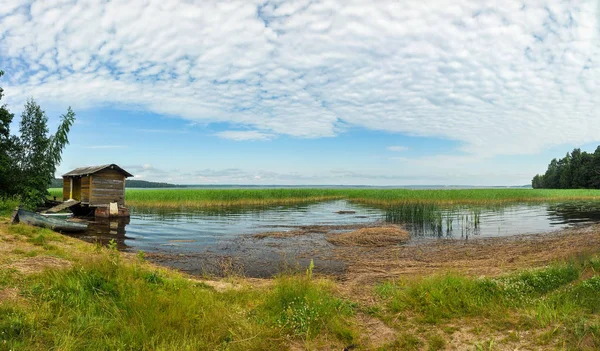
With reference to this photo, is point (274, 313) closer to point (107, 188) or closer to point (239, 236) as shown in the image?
point (239, 236)

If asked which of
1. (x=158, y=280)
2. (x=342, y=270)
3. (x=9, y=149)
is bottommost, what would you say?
(x=342, y=270)

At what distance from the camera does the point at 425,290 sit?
618 centimetres

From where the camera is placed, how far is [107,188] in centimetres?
2541

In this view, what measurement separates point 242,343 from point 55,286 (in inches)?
136

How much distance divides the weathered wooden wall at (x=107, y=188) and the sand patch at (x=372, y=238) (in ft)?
56.5

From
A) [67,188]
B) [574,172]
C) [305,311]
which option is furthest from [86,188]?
[574,172]

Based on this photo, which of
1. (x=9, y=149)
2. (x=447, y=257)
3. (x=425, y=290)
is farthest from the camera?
(x=9, y=149)

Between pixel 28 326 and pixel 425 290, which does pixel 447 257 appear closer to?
pixel 425 290

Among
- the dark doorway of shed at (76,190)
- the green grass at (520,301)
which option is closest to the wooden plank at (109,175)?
the dark doorway of shed at (76,190)

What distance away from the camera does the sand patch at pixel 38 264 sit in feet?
22.9

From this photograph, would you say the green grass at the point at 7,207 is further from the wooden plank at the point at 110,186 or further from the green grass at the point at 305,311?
the green grass at the point at 305,311

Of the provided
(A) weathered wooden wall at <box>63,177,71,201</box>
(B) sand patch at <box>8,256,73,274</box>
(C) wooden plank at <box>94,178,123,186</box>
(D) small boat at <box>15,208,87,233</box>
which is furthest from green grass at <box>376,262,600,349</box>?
(A) weathered wooden wall at <box>63,177,71,201</box>

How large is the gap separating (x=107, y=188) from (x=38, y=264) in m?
19.8

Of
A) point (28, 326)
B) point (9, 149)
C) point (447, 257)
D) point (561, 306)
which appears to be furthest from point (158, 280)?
point (9, 149)
